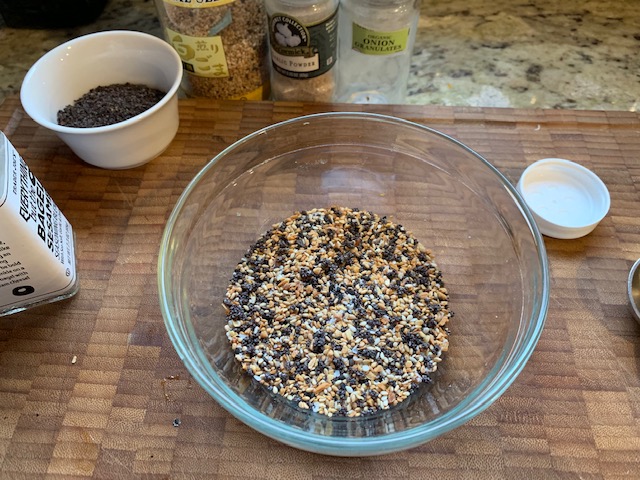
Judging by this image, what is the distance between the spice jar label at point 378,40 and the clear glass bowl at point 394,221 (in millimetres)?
165

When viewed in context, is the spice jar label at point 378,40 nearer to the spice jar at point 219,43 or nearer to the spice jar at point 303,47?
the spice jar at point 303,47

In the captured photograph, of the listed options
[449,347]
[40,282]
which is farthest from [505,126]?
[40,282]

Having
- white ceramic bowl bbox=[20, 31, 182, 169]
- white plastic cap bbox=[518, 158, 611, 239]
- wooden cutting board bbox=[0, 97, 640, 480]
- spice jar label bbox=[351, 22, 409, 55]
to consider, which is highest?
spice jar label bbox=[351, 22, 409, 55]

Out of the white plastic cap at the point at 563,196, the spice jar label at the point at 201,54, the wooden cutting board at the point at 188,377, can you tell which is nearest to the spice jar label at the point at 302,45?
the spice jar label at the point at 201,54

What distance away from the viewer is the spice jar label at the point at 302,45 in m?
1.07

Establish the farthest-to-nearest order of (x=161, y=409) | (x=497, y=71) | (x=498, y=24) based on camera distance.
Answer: (x=498, y=24)
(x=497, y=71)
(x=161, y=409)

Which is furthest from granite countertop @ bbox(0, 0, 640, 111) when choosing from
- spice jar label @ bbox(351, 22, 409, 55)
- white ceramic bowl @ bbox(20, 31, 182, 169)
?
white ceramic bowl @ bbox(20, 31, 182, 169)

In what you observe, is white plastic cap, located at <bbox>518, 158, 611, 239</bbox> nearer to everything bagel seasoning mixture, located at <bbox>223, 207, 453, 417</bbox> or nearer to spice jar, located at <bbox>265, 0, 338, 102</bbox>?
everything bagel seasoning mixture, located at <bbox>223, 207, 453, 417</bbox>

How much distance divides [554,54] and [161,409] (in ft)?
4.14

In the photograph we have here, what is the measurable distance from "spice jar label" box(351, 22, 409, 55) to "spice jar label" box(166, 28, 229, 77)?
0.28 meters

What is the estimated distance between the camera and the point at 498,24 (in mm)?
1477

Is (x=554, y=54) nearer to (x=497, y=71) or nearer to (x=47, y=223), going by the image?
(x=497, y=71)

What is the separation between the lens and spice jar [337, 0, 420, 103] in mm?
1098

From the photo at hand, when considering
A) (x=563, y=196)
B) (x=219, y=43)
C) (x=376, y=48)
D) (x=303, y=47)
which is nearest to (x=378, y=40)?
(x=376, y=48)
